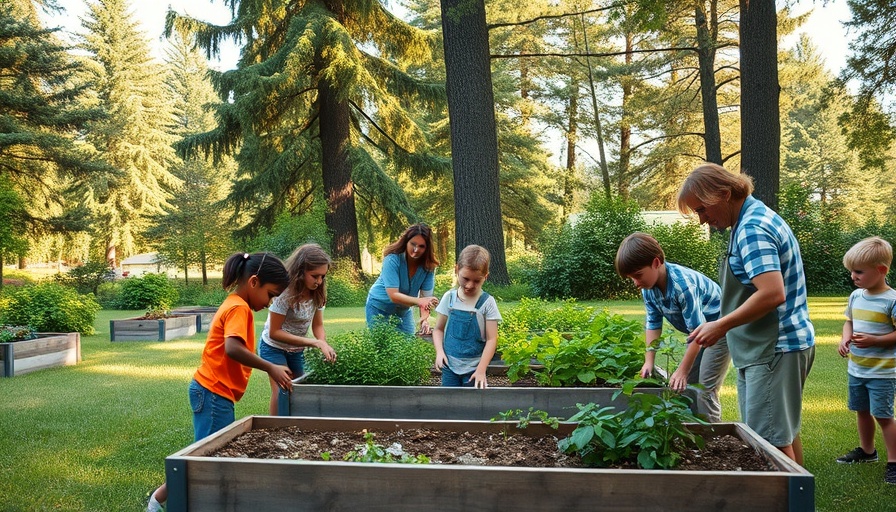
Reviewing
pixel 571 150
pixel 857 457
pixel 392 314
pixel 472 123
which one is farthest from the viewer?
pixel 571 150

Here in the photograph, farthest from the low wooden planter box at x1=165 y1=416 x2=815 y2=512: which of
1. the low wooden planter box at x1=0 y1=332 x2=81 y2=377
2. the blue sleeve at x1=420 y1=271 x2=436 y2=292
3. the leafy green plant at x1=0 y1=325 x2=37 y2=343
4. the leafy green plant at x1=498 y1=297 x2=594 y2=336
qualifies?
the leafy green plant at x1=0 y1=325 x2=37 y2=343

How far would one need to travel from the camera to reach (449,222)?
3531 cm

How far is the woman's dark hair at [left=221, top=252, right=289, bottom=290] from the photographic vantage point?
3.71 metres

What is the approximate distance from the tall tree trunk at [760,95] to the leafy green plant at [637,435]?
37.3 feet

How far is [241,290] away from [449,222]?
31653mm

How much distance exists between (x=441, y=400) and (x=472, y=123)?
10.3m

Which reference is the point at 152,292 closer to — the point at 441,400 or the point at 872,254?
the point at 441,400

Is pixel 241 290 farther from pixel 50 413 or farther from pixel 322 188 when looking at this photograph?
pixel 322 188

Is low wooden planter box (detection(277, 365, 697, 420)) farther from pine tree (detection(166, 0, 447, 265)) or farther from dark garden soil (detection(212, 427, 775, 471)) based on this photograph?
pine tree (detection(166, 0, 447, 265))

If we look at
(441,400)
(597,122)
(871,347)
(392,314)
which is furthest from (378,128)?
(871,347)

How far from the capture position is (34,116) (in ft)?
79.9

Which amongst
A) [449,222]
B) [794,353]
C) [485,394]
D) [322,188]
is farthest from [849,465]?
[449,222]

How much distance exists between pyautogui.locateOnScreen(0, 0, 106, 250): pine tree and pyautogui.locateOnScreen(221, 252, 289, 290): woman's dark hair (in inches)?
899

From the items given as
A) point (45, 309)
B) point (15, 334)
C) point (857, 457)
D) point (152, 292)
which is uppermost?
point (152, 292)
